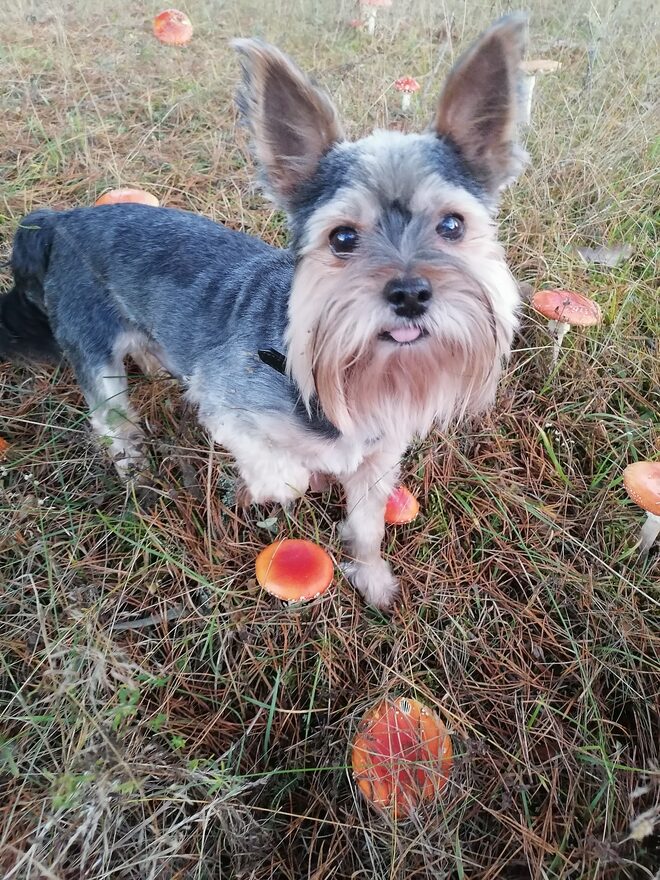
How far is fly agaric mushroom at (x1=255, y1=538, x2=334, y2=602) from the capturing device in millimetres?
2359

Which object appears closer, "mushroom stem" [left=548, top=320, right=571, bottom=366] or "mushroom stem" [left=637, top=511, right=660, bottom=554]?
"mushroom stem" [left=637, top=511, right=660, bottom=554]

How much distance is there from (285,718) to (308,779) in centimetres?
25

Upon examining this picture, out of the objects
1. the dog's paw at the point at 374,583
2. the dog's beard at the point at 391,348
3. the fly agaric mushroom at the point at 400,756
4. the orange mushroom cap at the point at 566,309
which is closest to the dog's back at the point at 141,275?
the dog's beard at the point at 391,348

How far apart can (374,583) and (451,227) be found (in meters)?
1.74

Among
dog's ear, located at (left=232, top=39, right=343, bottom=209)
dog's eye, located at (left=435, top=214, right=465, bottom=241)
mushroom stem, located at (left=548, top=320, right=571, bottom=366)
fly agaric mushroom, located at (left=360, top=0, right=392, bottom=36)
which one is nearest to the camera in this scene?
dog's ear, located at (left=232, top=39, right=343, bottom=209)

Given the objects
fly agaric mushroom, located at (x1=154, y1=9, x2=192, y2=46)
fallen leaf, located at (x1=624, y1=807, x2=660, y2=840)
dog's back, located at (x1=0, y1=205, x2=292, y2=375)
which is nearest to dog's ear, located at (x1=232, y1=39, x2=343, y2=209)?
dog's back, located at (x1=0, y1=205, x2=292, y2=375)

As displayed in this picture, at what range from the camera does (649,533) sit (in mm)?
2814

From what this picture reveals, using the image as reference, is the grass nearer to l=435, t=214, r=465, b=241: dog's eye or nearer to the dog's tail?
the dog's tail

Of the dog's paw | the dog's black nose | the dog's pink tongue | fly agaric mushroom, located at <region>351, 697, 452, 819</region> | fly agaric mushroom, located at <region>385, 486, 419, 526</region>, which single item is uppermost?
the dog's black nose

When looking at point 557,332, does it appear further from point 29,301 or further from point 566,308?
point 29,301

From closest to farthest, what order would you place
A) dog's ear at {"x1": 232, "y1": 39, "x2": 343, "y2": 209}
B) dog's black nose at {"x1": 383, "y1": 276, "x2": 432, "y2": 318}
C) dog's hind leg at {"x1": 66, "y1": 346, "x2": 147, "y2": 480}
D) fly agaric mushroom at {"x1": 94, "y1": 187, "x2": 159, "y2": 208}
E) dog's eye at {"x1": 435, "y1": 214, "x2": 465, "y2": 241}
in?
dog's black nose at {"x1": 383, "y1": 276, "x2": 432, "y2": 318}, dog's ear at {"x1": 232, "y1": 39, "x2": 343, "y2": 209}, dog's eye at {"x1": 435, "y1": 214, "x2": 465, "y2": 241}, dog's hind leg at {"x1": 66, "y1": 346, "x2": 147, "y2": 480}, fly agaric mushroom at {"x1": 94, "y1": 187, "x2": 159, "y2": 208}

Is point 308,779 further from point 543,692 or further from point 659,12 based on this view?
point 659,12

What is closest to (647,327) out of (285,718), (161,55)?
(285,718)

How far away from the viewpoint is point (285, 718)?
2484 mm
